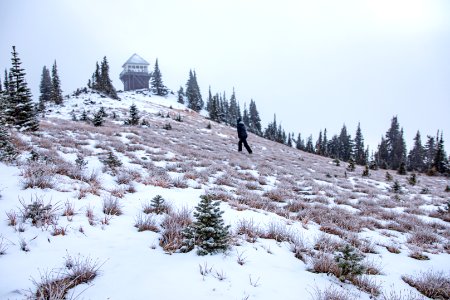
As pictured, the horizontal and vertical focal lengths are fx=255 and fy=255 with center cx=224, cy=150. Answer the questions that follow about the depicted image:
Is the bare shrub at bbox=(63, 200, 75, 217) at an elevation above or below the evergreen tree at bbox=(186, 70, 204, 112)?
below

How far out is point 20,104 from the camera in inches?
498

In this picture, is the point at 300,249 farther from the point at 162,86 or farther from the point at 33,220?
the point at 162,86

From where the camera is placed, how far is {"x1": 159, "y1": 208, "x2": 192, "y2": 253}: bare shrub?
332 centimetres

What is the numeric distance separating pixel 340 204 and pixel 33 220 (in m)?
8.00

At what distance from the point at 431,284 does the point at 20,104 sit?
1635 cm

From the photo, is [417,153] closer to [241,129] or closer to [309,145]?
[309,145]

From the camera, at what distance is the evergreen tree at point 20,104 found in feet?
39.6

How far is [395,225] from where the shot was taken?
6.28 meters

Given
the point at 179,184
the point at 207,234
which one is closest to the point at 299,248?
the point at 207,234

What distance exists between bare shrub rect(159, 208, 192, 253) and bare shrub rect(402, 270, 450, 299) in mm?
3064

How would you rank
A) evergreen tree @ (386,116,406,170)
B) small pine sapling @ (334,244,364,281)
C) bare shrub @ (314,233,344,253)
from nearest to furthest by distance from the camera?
small pine sapling @ (334,244,364,281) → bare shrub @ (314,233,344,253) → evergreen tree @ (386,116,406,170)

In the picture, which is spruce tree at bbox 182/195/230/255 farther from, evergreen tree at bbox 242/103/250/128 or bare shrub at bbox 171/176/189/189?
evergreen tree at bbox 242/103/250/128

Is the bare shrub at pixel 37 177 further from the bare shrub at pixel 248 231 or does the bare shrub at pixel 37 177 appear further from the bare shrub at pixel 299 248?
the bare shrub at pixel 299 248

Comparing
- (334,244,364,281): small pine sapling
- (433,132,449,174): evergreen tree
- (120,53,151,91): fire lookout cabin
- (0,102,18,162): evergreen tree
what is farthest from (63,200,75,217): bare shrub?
(120,53,151,91): fire lookout cabin
